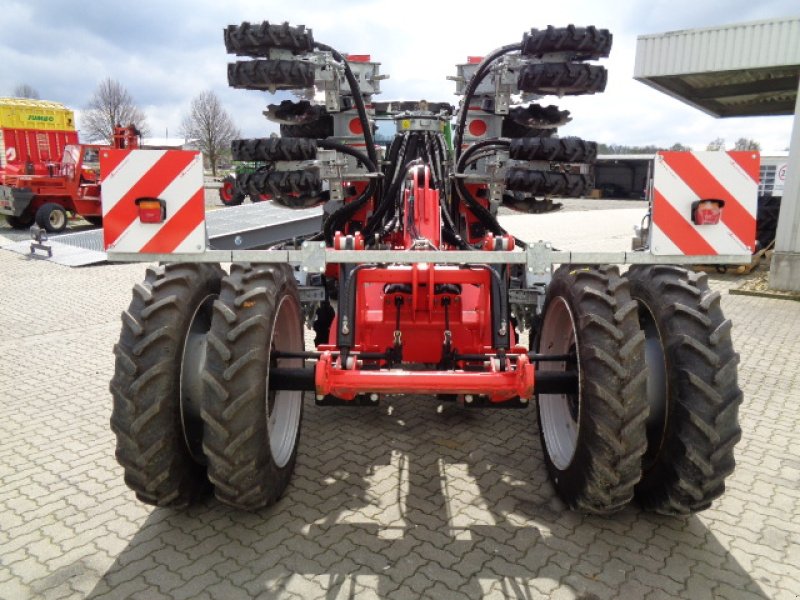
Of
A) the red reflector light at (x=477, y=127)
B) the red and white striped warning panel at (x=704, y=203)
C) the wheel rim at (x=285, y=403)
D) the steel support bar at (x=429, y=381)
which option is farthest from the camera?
the red reflector light at (x=477, y=127)

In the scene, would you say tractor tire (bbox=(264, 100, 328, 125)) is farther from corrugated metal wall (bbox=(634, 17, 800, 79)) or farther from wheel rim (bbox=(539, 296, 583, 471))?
corrugated metal wall (bbox=(634, 17, 800, 79))

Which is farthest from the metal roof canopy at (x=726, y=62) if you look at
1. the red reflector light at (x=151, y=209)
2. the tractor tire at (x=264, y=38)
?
the red reflector light at (x=151, y=209)

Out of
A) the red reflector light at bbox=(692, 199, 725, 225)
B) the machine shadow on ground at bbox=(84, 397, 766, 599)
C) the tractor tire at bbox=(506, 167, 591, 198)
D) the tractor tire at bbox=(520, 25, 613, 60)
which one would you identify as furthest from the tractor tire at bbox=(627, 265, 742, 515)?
the tractor tire at bbox=(520, 25, 613, 60)

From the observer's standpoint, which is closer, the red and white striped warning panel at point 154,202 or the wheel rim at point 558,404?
the red and white striped warning panel at point 154,202

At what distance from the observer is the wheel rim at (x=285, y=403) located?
3.60m

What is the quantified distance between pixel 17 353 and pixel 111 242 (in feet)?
15.4

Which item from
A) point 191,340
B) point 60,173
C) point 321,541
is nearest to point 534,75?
point 191,340

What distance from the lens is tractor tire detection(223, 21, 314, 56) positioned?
3.75 metres

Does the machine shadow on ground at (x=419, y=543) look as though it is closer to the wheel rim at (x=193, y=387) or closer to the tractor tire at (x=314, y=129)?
the wheel rim at (x=193, y=387)

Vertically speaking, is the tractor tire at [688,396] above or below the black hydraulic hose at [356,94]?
below

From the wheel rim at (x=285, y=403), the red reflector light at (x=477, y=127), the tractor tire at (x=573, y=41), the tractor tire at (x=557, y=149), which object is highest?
the tractor tire at (x=573, y=41)

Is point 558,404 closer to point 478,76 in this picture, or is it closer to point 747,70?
point 478,76

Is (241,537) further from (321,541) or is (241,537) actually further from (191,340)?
(191,340)

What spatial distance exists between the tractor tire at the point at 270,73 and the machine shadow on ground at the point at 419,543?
248 centimetres
